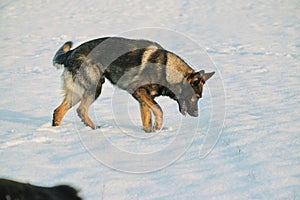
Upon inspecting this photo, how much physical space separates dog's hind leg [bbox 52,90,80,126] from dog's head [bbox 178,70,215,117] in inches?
69.7

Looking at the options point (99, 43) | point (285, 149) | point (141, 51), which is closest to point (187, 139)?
point (285, 149)

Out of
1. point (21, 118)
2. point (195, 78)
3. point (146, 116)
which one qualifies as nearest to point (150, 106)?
point (146, 116)

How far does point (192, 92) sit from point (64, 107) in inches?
84.5

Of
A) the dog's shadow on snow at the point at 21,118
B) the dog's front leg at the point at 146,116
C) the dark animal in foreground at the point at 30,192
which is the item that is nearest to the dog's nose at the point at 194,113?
the dog's front leg at the point at 146,116

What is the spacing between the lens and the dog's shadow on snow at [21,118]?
272 inches

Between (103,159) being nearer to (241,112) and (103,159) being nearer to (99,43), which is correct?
(99,43)

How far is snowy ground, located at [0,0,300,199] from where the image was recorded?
4.17 m

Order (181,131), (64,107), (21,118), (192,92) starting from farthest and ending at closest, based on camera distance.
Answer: (21,118) → (64,107) → (192,92) → (181,131)

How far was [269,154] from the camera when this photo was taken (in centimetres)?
470

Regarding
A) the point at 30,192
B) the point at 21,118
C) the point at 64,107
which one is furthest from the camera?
the point at 21,118

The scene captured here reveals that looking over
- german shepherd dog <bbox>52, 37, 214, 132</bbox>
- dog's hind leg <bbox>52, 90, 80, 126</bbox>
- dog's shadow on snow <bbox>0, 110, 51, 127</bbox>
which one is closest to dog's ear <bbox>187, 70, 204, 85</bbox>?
german shepherd dog <bbox>52, 37, 214, 132</bbox>

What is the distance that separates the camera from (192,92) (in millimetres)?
6465

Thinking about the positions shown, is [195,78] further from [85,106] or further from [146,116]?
[85,106]

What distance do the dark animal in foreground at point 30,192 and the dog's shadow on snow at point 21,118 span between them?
4099mm
